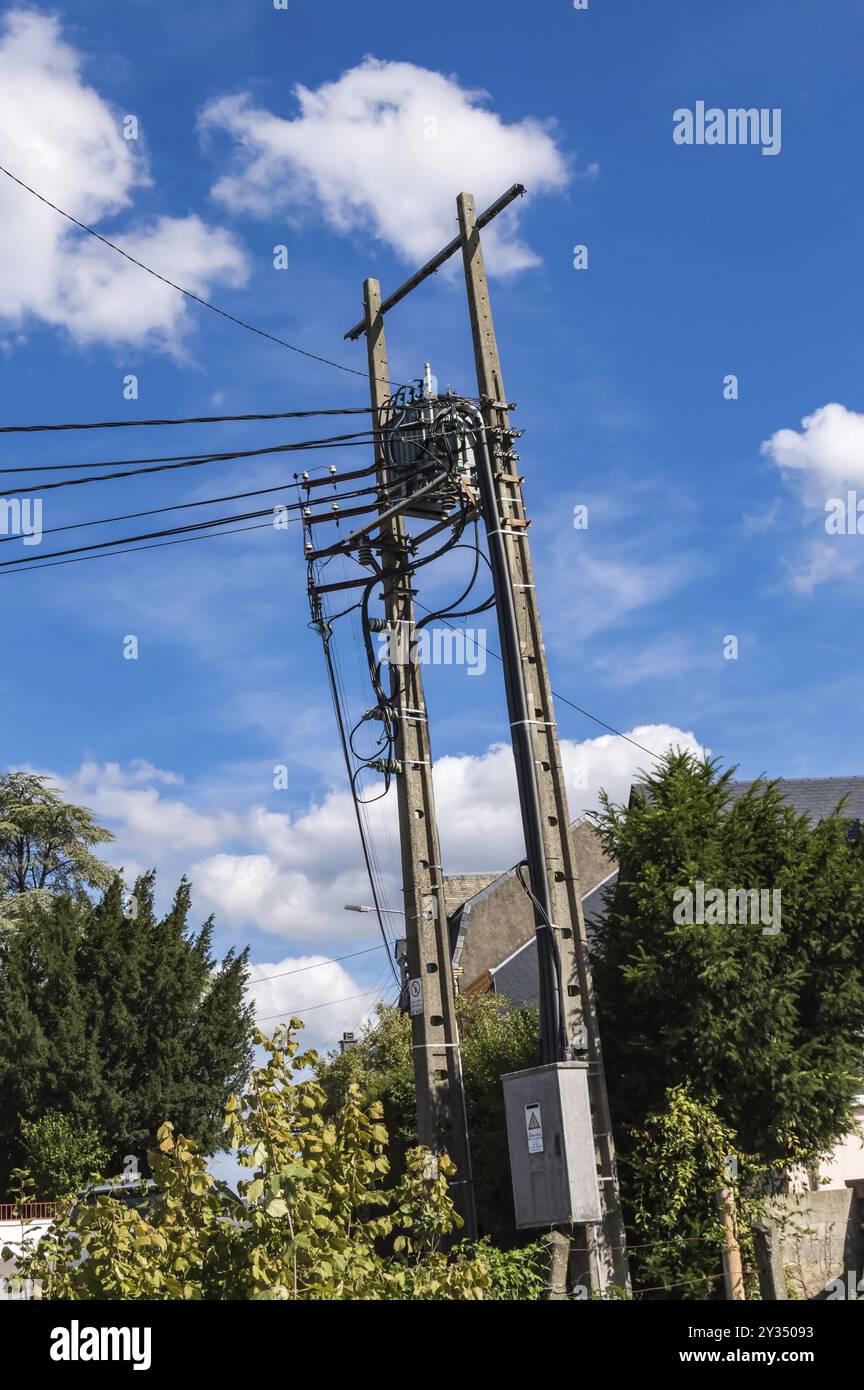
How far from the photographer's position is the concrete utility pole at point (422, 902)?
44.0 feet

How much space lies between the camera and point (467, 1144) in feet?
43.8

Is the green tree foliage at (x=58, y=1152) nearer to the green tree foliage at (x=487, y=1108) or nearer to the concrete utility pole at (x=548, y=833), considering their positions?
the green tree foliage at (x=487, y=1108)

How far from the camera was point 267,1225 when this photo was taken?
6.09m

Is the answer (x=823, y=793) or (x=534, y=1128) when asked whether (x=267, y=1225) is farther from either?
(x=823, y=793)

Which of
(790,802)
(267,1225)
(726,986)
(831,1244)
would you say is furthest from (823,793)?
(267,1225)

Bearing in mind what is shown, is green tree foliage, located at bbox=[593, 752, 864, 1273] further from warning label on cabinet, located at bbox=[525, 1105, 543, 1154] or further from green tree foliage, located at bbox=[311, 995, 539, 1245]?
green tree foliage, located at bbox=[311, 995, 539, 1245]

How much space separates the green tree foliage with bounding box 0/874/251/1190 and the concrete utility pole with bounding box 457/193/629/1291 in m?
19.7

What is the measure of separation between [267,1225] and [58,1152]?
961 inches

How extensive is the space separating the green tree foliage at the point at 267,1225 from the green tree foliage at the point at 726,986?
6.94 metres

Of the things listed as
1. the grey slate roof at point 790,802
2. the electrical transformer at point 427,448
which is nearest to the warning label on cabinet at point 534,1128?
the electrical transformer at point 427,448

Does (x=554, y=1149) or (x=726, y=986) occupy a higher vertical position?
(x=726, y=986)

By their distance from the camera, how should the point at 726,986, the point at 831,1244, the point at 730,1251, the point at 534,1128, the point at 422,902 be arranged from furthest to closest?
1. the point at 831,1244
2. the point at 422,902
3. the point at 726,986
4. the point at 730,1251
5. the point at 534,1128

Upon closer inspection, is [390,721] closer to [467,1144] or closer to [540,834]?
[540,834]

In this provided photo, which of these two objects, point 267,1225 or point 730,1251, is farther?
point 730,1251
